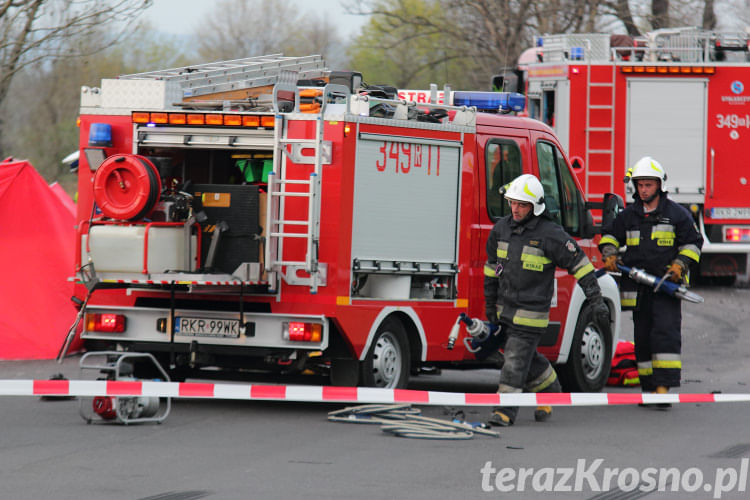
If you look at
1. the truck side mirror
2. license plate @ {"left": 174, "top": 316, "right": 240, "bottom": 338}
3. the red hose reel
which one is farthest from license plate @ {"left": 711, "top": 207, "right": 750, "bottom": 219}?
the red hose reel

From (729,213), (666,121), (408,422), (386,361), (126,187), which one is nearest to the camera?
(408,422)

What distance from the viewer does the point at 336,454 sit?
7.76m

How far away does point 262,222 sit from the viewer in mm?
9430

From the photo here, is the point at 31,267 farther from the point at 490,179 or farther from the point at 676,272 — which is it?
the point at 676,272

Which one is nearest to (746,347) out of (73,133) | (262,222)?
(262,222)

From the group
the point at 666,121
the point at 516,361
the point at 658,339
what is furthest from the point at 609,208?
the point at 666,121

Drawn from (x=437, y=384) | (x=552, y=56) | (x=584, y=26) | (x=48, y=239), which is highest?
(x=584, y=26)

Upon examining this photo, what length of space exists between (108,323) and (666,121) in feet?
40.7

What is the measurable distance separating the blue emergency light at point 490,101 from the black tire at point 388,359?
217 cm

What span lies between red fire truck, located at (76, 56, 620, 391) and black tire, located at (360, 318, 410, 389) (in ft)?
0.04

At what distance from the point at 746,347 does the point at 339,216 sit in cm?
751

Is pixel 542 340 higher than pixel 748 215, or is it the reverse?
pixel 748 215

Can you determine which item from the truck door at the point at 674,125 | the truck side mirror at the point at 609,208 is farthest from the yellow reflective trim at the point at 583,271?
the truck door at the point at 674,125

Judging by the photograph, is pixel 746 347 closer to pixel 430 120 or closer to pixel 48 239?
pixel 430 120
